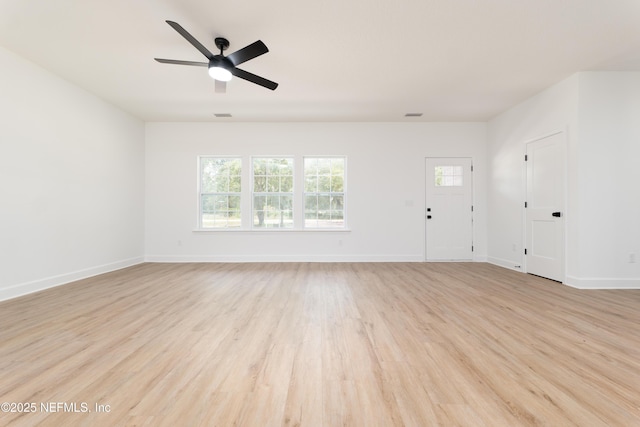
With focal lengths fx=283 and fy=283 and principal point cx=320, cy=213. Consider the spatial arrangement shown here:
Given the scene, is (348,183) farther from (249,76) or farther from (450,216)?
(249,76)

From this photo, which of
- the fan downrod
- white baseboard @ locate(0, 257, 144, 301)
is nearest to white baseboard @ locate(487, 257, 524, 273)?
the fan downrod

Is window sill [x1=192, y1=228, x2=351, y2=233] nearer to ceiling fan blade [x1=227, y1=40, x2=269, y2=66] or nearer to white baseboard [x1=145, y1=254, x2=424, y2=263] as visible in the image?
white baseboard [x1=145, y1=254, x2=424, y2=263]

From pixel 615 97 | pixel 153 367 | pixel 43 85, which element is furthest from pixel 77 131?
pixel 615 97

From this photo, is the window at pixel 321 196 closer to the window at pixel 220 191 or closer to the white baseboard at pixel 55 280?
the window at pixel 220 191

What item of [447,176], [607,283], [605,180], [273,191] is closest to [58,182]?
[273,191]

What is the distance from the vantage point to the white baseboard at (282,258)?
5.96 meters

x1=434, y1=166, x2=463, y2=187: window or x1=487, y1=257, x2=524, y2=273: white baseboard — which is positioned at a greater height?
x1=434, y1=166, x2=463, y2=187: window

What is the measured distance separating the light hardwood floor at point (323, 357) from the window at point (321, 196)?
8.34 feet

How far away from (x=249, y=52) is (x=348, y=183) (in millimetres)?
3664

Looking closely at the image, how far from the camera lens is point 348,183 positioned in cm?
604

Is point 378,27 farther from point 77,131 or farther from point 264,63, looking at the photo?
point 77,131

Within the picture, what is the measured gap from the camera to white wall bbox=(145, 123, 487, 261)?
19.6 feet

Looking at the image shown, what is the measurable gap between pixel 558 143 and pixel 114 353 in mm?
5831

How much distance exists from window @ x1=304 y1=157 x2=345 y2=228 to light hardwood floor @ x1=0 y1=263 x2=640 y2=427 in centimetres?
254
